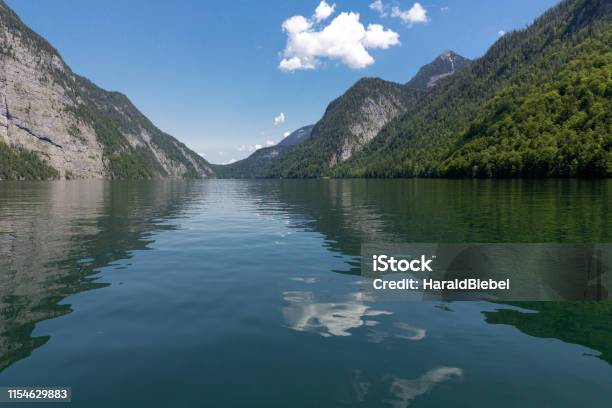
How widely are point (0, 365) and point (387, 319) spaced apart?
11.5 metres

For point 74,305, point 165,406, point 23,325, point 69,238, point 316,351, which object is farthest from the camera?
point 69,238

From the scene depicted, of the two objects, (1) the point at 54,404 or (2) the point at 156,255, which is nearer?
(1) the point at 54,404

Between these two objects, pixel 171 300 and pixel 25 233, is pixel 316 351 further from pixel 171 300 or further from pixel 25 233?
pixel 25 233

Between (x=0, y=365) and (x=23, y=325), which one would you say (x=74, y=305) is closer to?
(x=23, y=325)

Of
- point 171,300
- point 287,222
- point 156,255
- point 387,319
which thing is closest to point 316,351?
point 387,319

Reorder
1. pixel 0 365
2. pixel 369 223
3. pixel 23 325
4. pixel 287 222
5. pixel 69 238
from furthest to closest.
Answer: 1. pixel 287 222
2. pixel 369 223
3. pixel 69 238
4. pixel 23 325
5. pixel 0 365

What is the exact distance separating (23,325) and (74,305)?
7.61ft

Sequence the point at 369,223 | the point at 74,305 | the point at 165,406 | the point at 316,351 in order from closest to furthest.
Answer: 1. the point at 165,406
2. the point at 316,351
3. the point at 74,305
4. the point at 369,223

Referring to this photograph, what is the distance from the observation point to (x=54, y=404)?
27.9ft

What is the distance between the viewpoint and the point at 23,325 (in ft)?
43.2

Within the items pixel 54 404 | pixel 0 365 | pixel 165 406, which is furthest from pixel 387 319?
pixel 0 365
